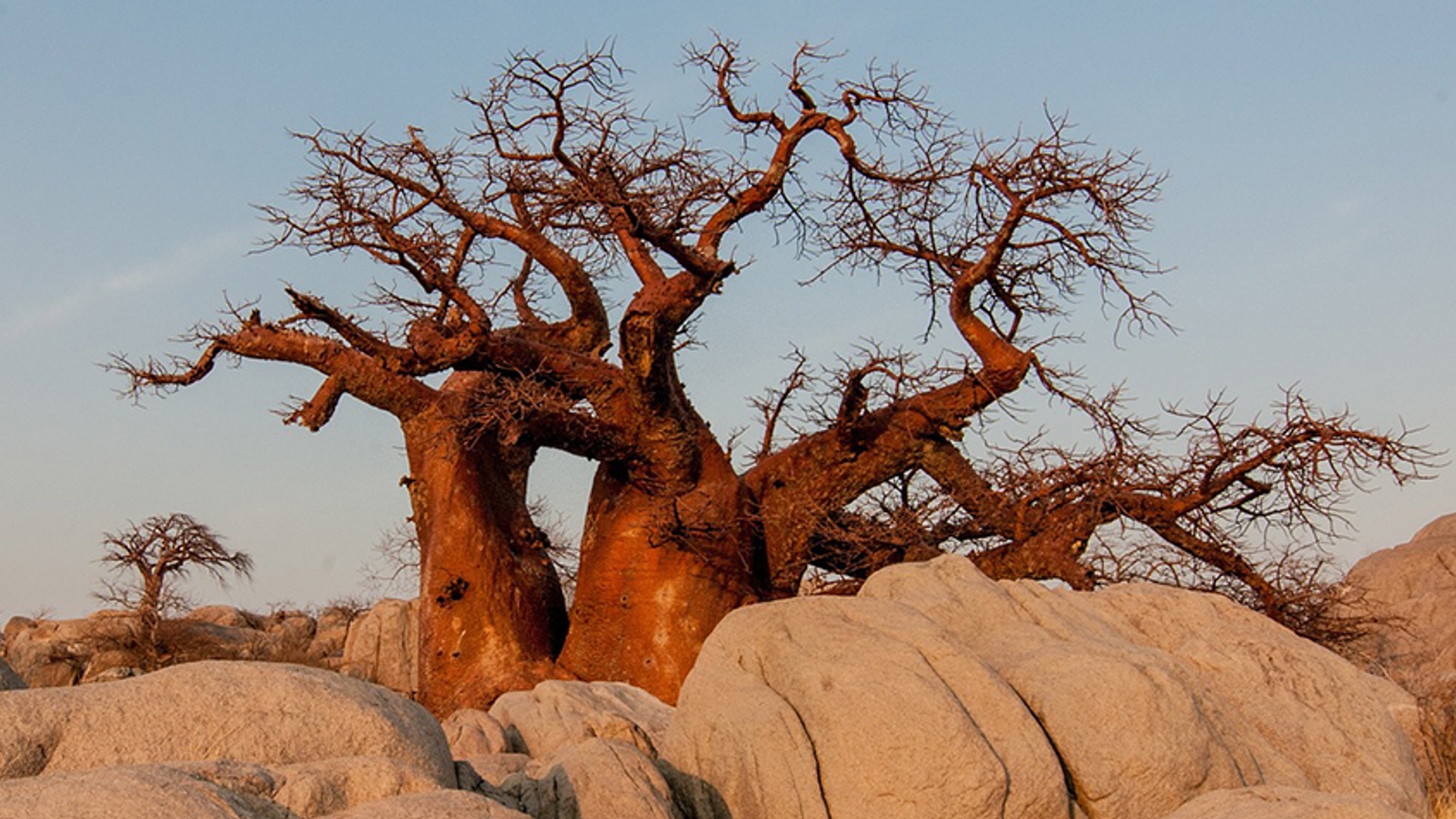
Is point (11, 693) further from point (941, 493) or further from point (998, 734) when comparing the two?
point (941, 493)

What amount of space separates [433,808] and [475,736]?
130 inches

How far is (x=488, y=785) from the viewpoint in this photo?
20.8 feet

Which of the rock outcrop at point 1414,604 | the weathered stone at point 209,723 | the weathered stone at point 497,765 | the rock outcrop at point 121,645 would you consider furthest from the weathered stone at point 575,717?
the rock outcrop at point 121,645

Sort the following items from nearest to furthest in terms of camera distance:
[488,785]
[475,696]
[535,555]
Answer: [488,785]
[475,696]
[535,555]

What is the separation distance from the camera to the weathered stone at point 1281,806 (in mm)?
4664

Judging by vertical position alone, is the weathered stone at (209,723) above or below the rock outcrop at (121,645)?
below

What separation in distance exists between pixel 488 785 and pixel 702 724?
3.67 feet

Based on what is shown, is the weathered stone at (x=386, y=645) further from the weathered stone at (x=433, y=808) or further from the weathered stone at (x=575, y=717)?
the weathered stone at (x=433, y=808)

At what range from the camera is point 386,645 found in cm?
1995

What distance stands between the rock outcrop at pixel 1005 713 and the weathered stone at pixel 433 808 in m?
1.84

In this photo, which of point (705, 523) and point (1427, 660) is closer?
point (705, 523)

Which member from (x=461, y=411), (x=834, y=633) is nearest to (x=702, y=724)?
(x=834, y=633)

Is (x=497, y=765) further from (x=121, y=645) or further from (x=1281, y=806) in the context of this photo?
(x=121, y=645)

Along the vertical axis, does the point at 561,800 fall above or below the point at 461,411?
below
